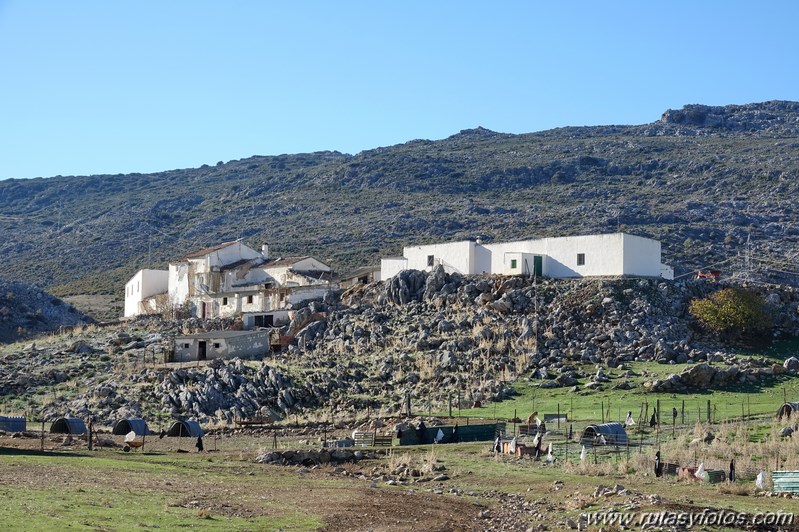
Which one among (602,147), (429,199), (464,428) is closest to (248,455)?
(464,428)

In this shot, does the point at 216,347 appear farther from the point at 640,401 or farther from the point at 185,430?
the point at 640,401

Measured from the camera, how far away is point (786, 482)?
30.4 meters

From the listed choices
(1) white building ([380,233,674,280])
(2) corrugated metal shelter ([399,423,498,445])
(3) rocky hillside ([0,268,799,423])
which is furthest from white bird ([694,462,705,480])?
(1) white building ([380,233,674,280])

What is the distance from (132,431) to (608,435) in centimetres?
1835

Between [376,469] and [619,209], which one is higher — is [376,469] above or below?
below

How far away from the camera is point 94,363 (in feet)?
220

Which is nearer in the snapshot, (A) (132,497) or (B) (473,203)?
(A) (132,497)

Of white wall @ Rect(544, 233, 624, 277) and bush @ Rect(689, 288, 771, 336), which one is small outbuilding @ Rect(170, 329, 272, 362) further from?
bush @ Rect(689, 288, 771, 336)

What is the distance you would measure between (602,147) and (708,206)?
3663cm

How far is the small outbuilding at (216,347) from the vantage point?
67.4 m

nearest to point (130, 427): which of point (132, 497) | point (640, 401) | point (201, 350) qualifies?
point (201, 350)

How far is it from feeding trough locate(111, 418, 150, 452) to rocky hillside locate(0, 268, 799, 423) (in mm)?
5963

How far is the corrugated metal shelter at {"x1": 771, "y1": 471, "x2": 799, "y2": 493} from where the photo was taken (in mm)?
30141

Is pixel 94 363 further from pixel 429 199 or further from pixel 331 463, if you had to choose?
pixel 429 199
